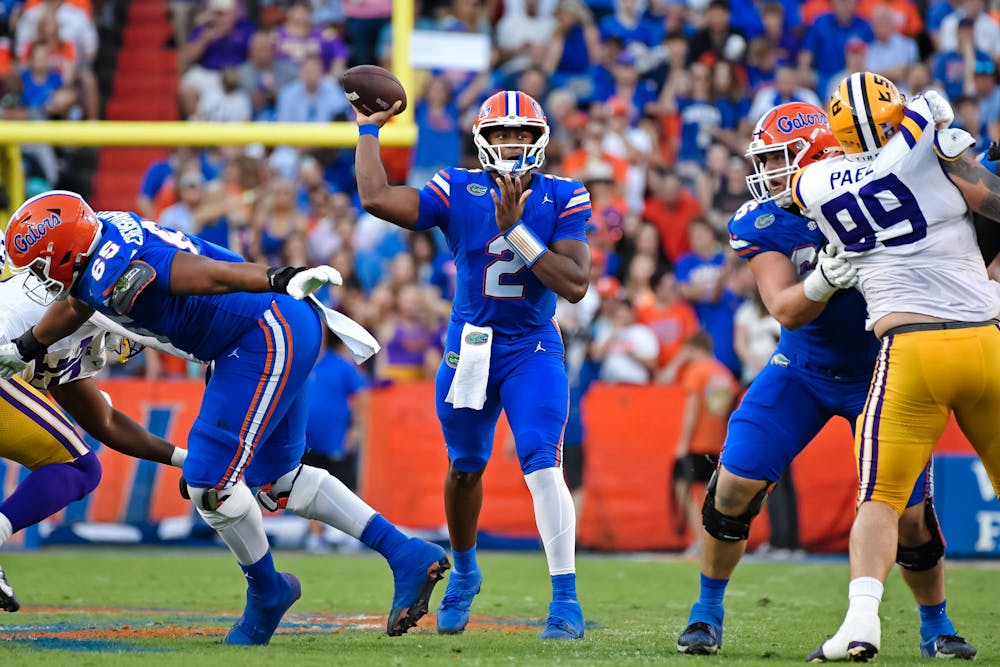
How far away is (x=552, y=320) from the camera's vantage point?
19.0ft

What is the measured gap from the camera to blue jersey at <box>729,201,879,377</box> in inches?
200

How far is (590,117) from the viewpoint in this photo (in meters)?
12.7

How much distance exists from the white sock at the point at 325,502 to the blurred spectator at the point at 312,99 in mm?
7135

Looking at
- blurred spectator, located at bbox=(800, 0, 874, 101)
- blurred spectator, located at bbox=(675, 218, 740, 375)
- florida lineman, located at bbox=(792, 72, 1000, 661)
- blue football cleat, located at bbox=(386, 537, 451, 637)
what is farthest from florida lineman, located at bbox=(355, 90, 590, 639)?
blurred spectator, located at bbox=(800, 0, 874, 101)

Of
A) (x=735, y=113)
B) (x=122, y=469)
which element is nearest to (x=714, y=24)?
(x=735, y=113)

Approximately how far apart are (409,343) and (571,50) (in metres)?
4.03

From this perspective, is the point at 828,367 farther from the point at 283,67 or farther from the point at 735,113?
the point at 283,67

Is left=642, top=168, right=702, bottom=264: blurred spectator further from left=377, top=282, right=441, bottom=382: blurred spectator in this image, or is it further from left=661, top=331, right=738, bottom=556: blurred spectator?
left=377, top=282, right=441, bottom=382: blurred spectator

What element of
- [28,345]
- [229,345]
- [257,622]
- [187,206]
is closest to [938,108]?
[229,345]

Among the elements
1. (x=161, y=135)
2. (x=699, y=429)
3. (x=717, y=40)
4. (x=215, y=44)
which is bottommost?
(x=699, y=429)

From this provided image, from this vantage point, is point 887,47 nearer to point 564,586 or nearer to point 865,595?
point 564,586

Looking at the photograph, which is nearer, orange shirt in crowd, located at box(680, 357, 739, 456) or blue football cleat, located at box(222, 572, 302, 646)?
blue football cleat, located at box(222, 572, 302, 646)

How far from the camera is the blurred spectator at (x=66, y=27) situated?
1232cm

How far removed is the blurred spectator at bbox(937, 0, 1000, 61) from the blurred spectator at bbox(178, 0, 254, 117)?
6695 mm
